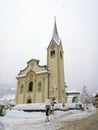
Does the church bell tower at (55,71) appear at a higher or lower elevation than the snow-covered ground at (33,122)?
higher

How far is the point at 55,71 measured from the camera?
38.7 m

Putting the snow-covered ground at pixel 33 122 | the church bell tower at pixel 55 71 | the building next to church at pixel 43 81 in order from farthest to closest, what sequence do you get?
the building next to church at pixel 43 81 → the church bell tower at pixel 55 71 → the snow-covered ground at pixel 33 122

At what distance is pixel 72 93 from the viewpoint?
7469 centimetres

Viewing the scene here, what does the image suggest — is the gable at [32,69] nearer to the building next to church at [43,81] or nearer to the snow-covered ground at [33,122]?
the building next to church at [43,81]

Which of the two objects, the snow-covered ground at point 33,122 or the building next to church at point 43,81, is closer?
the snow-covered ground at point 33,122

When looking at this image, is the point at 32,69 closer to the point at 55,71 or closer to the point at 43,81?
the point at 43,81

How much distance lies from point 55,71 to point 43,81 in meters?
4.12

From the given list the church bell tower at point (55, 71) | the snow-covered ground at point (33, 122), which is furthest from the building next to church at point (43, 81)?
the snow-covered ground at point (33, 122)

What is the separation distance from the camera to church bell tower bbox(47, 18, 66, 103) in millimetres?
35656

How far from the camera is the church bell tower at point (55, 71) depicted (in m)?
35.7

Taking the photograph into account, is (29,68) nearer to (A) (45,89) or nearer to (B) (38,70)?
(B) (38,70)

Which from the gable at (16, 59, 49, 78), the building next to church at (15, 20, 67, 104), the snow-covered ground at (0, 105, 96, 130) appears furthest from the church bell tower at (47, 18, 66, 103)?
the snow-covered ground at (0, 105, 96, 130)

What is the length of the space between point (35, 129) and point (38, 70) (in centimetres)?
3195

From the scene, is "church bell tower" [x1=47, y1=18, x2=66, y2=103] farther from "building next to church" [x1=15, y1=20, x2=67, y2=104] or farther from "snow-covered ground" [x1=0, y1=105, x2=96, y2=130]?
"snow-covered ground" [x1=0, y1=105, x2=96, y2=130]
